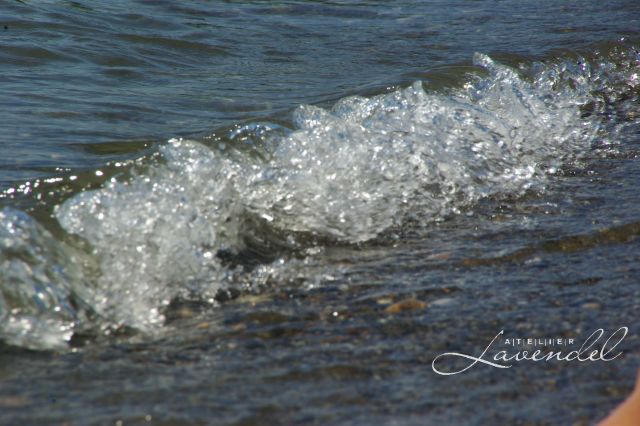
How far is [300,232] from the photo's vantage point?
4457 millimetres

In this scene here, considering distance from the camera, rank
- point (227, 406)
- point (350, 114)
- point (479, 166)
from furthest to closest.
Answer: point (350, 114), point (479, 166), point (227, 406)

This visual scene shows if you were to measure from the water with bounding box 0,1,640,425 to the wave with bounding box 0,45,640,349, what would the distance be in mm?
11

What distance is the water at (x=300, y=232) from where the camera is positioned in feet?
9.68

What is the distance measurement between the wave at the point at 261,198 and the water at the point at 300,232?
1cm

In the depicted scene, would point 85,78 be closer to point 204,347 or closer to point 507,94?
point 507,94

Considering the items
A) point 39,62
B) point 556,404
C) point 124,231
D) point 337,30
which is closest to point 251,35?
point 337,30

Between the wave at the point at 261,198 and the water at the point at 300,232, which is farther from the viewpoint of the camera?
the wave at the point at 261,198

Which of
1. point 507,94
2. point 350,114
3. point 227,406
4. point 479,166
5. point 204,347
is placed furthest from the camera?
point 507,94

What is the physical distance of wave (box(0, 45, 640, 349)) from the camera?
3.63 m

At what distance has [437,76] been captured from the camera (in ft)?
23.4

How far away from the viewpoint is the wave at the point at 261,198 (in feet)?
11.9

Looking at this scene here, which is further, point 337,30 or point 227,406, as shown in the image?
point 337,30

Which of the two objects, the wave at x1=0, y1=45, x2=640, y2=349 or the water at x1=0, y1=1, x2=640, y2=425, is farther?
the wave at x1=0, y1=45, x2=640, y2=349

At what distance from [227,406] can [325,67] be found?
527 cm
